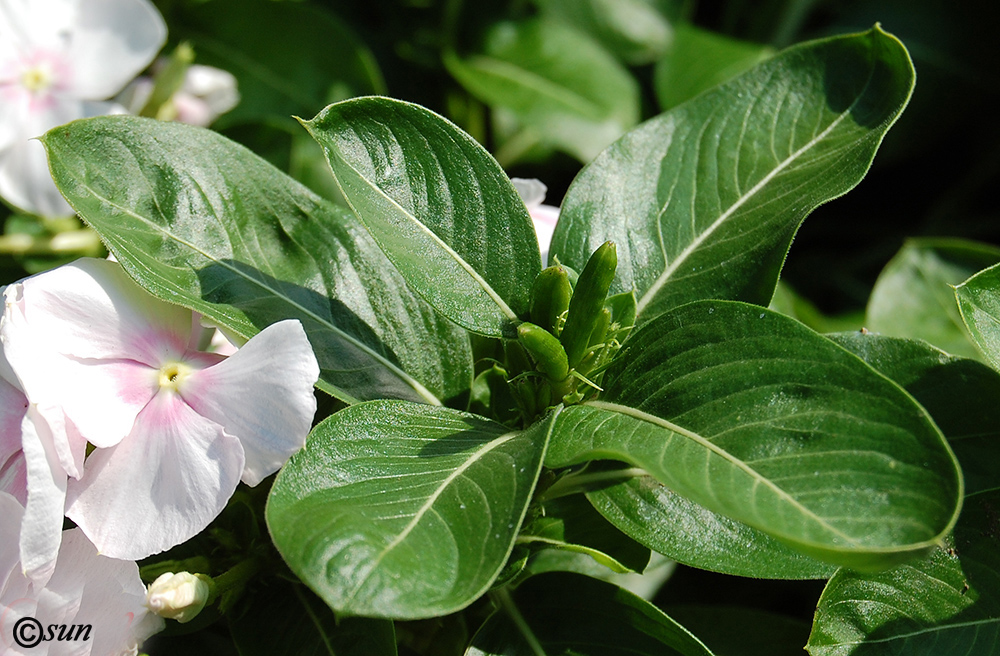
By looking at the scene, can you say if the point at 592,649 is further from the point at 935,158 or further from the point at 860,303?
the point at 935,158

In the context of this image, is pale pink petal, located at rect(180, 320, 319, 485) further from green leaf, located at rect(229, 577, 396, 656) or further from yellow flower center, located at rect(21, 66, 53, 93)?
yellow flower center, located at rect(21, 66, 53, 93)

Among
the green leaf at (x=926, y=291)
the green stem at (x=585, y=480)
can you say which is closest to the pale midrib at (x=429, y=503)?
the green stem at (x=585, y=480)

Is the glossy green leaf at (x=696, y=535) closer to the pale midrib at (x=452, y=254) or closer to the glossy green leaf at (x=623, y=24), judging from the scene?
the pale midrib at (x=452, y=254)

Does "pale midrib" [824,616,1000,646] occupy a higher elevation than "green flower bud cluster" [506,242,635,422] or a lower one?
lower

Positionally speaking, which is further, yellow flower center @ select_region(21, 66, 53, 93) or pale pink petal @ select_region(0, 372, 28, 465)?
yellow flower center @ select_region(21, 66, 53, 93)

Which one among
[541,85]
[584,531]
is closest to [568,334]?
[584,531]

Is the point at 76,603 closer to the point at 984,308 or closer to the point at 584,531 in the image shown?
the point at 584,531

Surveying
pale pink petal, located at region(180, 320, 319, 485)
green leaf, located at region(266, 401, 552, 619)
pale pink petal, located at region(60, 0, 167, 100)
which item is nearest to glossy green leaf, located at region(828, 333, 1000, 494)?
green leaf, located at region(266, 401, 552, 619)

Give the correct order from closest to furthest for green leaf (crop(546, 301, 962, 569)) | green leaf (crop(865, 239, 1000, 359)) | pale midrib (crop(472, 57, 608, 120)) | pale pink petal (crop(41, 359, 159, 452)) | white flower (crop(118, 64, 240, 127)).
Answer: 1. green leaf (crop(546, 301, 962, 569))
2. pale pink petal (crop(41, 359, 159, 452))
3. green leaf (crop(865, 239, 1000, 359))
4. white flower (crop(118, 64, 240, 127))
5. pale midrib (crop(472, 57, 608, 120))
